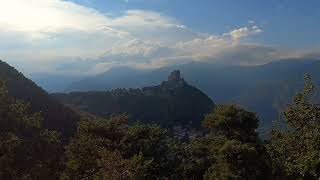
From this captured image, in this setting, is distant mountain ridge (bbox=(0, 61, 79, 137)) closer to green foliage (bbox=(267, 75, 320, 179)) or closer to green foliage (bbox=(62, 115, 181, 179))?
green foliage (bbox=(62, 115, 181, 179))

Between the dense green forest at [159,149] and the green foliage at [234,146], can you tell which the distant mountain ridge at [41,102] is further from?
the green foliage at [234,146]

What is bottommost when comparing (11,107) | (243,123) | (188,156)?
(188,156)

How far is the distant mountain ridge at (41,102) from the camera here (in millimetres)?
124250

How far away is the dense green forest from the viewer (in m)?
31.2

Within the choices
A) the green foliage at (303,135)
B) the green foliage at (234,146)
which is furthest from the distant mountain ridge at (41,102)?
the green foliage at (303,135)

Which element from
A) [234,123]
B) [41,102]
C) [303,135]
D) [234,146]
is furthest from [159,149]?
[41,102]

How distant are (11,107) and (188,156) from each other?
133 feet

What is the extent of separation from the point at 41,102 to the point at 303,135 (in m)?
107

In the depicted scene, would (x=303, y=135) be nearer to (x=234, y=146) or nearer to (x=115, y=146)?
(x=234, y=146)

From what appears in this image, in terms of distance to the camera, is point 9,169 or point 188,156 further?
point 188,156

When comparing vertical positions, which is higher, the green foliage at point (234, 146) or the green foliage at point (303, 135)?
the green foliage at point (303, 135)

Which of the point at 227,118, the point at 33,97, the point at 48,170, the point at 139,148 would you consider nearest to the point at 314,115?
the point at 48,170

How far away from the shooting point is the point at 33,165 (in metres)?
31.4

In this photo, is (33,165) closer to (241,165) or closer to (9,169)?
(9,169)
